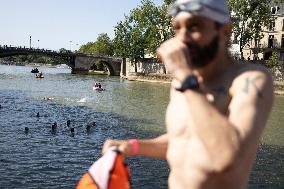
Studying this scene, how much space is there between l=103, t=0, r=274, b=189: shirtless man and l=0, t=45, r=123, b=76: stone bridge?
4426 inches

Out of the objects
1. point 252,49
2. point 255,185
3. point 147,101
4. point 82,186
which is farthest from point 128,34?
point 82,186

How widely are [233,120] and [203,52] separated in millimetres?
486

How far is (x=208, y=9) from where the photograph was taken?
9.39ft

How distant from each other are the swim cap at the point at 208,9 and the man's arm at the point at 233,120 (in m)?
0.44

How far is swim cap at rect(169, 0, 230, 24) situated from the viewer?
9.35 feet

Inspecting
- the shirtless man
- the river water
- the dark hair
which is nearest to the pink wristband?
the shirtless man

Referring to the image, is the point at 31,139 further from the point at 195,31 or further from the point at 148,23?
the point at 148,23

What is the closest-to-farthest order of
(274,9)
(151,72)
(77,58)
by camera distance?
(274,9) → (151,72) → (77,58)

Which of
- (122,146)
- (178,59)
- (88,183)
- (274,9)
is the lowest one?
(88,183)

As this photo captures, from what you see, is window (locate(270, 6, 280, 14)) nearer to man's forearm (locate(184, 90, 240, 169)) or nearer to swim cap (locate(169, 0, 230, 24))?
swim cap (locate(169, 0, 230, 24))

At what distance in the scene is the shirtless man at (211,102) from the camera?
2.56 meters

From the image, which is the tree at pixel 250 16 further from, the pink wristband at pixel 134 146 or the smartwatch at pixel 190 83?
the smartwatch at pixel 190 83

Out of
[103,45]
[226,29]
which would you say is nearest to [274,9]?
[103,45]

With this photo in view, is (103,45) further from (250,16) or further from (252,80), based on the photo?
(252,80)
